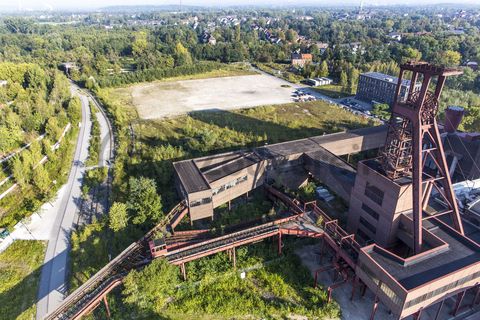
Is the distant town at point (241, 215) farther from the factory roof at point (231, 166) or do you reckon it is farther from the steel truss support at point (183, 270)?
the factory roof at point (231, 166)

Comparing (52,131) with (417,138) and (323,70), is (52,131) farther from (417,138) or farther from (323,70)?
(323,70)

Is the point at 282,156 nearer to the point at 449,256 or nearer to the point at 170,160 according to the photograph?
the point at 170,160

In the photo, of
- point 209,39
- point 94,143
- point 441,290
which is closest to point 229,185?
point 441,290

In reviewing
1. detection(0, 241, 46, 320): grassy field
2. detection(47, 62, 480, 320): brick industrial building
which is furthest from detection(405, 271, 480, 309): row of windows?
detection(0, 241, 46, 320): grassy field

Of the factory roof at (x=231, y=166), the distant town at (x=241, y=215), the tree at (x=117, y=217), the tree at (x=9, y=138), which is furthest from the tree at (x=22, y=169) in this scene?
the factory roof at (x=231, y=166)

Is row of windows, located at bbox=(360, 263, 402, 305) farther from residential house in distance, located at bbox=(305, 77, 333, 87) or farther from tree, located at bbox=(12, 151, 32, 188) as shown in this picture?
residential house in distance, located at bbox=(305, 77, 333, 87)

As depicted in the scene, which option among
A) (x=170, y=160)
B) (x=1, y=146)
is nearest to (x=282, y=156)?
(x=170, y=160)
